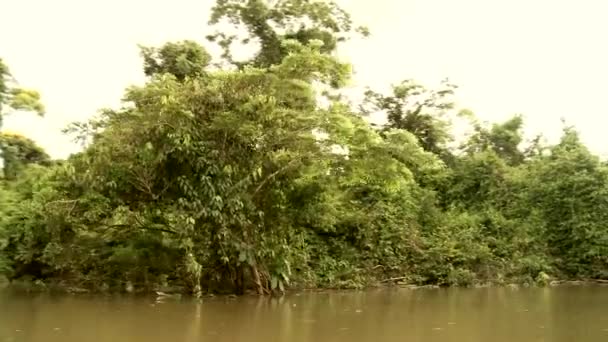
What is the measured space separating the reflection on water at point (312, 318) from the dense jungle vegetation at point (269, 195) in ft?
4.71

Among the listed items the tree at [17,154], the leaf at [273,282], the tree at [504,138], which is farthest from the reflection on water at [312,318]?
the tree at [504,138]

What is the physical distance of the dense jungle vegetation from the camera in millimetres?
11555

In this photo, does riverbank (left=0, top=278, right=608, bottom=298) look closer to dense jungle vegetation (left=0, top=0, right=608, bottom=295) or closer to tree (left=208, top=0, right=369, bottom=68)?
dense jungle vegetation (left=0, top=0, right=608, bottom=295)

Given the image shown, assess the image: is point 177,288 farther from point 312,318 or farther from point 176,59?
point 176,59

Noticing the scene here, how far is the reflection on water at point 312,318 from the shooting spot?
7066 mm

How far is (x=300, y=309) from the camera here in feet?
33.3

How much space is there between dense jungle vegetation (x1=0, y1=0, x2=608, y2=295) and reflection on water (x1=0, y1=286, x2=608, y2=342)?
1435 mm

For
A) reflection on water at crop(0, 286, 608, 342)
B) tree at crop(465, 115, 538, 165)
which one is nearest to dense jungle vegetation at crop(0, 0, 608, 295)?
reflection on water at crop(0, 286, 608, 342)

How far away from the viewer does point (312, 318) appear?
8844mm

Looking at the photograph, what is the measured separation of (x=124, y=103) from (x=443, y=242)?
28.0 feet

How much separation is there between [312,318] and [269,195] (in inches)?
165

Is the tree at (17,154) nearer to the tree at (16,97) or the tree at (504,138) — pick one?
the tree at (16,97)

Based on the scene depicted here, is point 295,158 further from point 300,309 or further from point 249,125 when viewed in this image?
point 300,309

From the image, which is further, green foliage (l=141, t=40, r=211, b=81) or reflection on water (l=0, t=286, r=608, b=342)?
green foliage (l=141, t=40, r=211, b=81)
